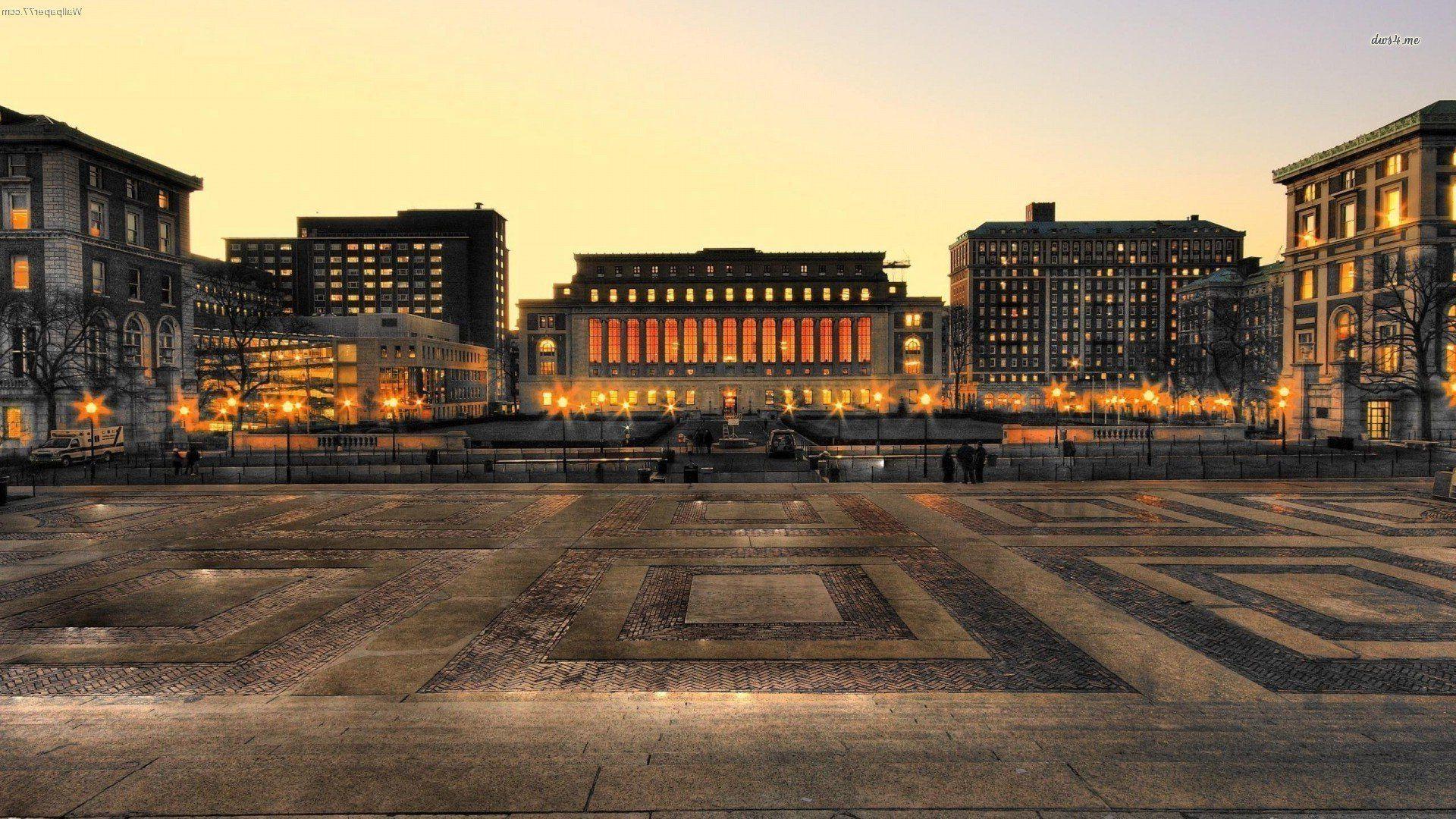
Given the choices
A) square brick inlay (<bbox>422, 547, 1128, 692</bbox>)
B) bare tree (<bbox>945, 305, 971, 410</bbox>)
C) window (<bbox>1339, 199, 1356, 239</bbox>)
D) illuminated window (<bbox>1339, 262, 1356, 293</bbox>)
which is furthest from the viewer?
bare tree (<bbox>945, 305, 971, 410</bbox>)

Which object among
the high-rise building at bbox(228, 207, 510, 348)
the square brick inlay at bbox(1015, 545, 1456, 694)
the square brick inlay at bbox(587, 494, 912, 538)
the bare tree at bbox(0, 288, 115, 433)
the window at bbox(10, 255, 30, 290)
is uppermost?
the high-rise building at bbox(228, 207, 510, 348)

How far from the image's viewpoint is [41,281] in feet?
176

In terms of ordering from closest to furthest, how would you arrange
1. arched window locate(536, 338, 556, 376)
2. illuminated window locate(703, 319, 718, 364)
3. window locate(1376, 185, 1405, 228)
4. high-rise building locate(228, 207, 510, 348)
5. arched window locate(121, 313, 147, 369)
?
window locate(1376, 185, 1405, 228), arched window locate(121, 313, 147, 369), arched window locate(536, 338, 556, 376), illuminated window locate(703, 319, 718, 364), high-rise building locate(228, 207, 510, 348)

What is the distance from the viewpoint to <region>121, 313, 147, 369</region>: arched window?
58.1m

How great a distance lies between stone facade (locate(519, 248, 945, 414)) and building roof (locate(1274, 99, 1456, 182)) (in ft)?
248

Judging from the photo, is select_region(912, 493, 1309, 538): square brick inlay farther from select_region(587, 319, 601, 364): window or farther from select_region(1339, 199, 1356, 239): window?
select_region(587, 319, 601, 364): window

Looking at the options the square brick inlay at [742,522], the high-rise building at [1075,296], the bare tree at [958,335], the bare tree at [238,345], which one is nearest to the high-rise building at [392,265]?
the bare tree at [238,345]

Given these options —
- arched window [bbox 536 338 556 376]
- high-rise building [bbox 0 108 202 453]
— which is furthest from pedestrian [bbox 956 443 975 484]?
arched window [bbox 536 338 556 376]

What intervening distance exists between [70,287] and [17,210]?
6.79 metres

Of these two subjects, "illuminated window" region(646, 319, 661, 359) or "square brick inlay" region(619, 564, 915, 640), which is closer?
"square brick inlay" region(619, 564, 915, 640)

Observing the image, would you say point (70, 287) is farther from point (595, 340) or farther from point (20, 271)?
point (595, 340)

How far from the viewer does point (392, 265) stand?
190000mm

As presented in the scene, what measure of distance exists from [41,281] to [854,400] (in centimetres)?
10708

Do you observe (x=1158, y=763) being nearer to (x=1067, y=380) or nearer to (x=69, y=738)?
(x=69, y=738)
